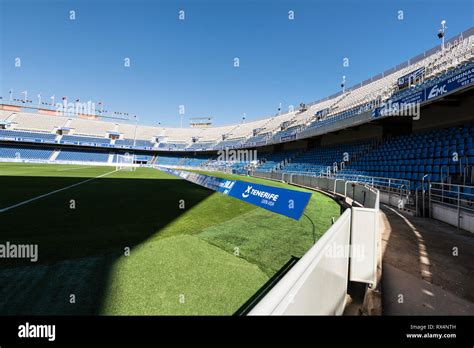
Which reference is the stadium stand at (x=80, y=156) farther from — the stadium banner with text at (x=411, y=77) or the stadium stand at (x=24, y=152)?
the stadium banner with text at (x=411, y=77)

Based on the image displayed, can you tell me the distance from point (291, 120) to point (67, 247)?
4341cm

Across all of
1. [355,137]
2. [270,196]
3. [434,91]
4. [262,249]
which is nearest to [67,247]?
[262,249]

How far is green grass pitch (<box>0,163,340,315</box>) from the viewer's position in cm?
260

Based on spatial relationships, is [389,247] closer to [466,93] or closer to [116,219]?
[116,219]

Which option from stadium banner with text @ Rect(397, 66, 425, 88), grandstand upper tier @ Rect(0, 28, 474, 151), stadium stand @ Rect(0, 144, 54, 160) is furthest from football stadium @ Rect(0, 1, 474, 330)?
stadium stand @ Rect(0, 144, 54, 160)

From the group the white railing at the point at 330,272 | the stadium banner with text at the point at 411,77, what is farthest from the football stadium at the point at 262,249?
the stadium banner with text at the point at 411,77

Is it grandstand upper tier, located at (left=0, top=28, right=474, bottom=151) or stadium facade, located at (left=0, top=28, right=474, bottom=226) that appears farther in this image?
grandstand upper tier, located at (left=0, top=28, right=474, bottom=151)

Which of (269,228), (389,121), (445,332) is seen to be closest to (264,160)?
(389,121)

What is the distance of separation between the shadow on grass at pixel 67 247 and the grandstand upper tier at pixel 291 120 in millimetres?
16279

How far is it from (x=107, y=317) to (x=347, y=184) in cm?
1064

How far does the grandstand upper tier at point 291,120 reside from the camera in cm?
1769

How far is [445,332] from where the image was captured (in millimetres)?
2625

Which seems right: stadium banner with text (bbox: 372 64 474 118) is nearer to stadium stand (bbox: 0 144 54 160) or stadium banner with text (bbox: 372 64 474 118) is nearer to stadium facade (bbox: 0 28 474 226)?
stadium facade (bbox: 0 28 474 226)

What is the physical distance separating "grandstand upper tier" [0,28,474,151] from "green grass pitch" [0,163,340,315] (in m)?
14.1
